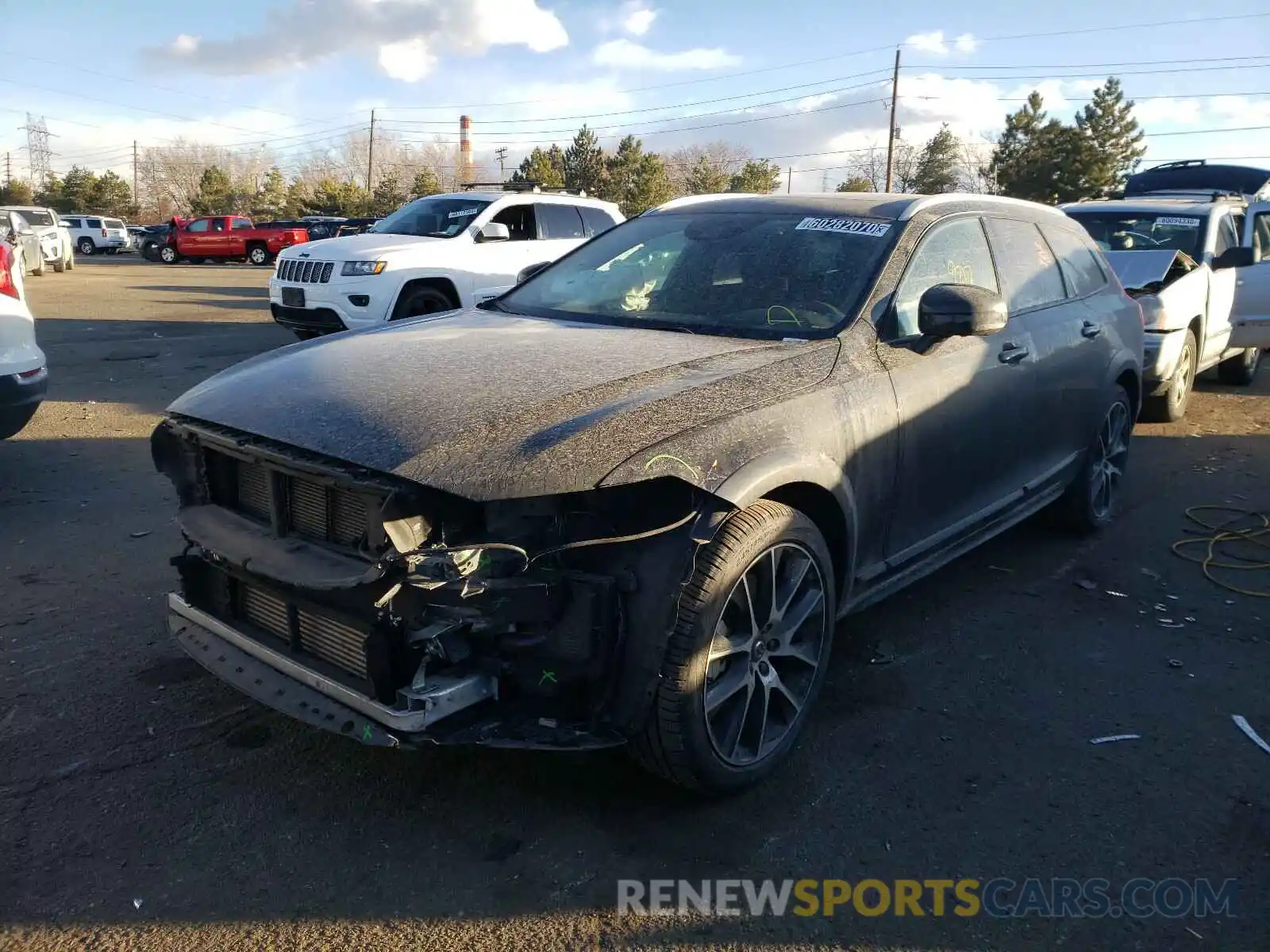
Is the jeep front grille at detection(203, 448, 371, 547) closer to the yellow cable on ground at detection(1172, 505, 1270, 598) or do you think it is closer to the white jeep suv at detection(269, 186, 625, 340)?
the yellow cable on ground at detection(1172, 505, 1270, 598)

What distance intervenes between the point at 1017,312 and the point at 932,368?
0.96m

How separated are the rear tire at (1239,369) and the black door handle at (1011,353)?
293 inches

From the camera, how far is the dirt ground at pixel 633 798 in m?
2.49

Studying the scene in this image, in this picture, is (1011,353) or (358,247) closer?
(1011,353)

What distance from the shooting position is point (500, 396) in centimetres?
288

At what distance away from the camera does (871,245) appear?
3848mm

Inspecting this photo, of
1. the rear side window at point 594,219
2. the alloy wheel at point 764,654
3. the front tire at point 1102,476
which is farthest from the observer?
the rear side window at point 594,219

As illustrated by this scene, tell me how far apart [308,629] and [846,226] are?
2.57 m

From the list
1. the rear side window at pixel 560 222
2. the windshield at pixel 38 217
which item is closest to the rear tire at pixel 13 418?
the rear side window at pixel 560 222

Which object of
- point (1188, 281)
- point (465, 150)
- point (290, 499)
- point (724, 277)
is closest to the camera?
point (290, 499)

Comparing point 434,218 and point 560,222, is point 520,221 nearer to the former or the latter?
point 560,222

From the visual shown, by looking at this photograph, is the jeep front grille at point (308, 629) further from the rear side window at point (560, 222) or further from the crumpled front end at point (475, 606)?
the rear side window at point (560, 222)

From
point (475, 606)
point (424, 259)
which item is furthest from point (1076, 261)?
point (424, 259)

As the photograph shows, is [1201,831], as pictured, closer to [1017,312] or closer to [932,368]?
[932,368]
